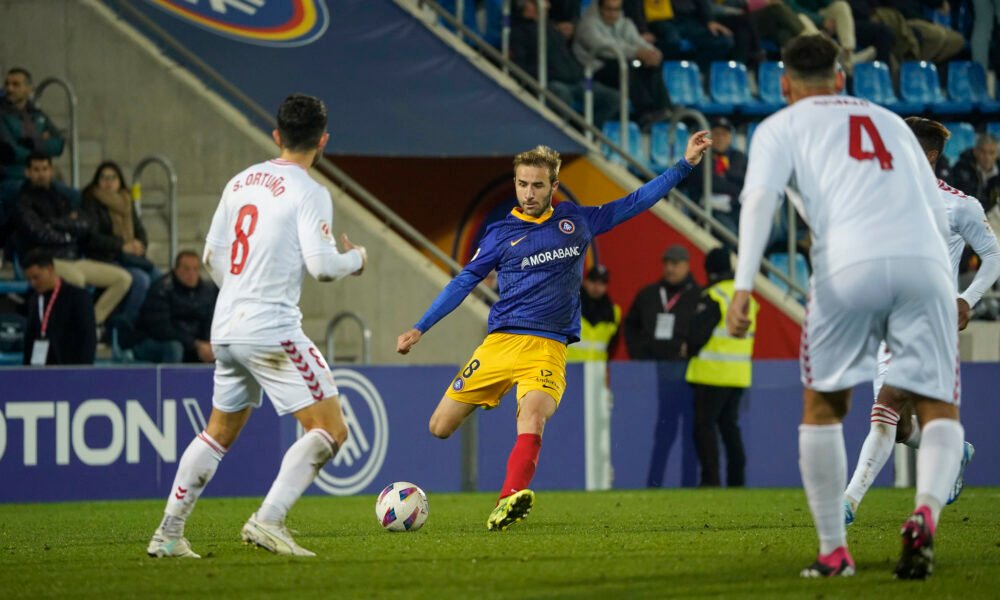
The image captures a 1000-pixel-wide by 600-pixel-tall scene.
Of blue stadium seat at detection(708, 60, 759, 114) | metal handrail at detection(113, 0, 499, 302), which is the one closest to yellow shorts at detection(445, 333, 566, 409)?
metal handrail at detection(113, 0, 499, 302)

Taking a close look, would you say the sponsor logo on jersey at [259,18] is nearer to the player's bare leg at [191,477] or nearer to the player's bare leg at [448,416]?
the player's bare leg at [448,416]

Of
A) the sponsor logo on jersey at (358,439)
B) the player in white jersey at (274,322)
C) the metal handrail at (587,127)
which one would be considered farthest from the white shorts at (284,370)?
the metal handrail at (587,127)

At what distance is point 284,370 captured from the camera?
7086mm

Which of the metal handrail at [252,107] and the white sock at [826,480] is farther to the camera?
the metal handrail at [252,107]

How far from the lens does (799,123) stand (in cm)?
624

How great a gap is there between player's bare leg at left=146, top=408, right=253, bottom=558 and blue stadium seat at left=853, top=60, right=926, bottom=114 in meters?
15.0

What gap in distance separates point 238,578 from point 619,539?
7.93ft

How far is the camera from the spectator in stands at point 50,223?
14.3 meters

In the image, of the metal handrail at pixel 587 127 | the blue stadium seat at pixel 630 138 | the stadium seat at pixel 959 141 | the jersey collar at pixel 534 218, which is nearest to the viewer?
the jersey collar at pixel 534 218

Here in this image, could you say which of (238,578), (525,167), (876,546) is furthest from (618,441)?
(238,578)

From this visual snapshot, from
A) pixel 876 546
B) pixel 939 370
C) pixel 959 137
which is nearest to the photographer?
pixel 939 370

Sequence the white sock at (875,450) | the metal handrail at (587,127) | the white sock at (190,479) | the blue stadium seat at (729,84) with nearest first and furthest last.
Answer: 1. the white sock at (190,479)
2. the white sock at (875,450)
3. the metal handrail at (587,127)
4. the blue stadium seat at (729,84)

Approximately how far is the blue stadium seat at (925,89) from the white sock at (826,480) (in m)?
15.7

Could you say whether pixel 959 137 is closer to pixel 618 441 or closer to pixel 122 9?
pixel 618 441
